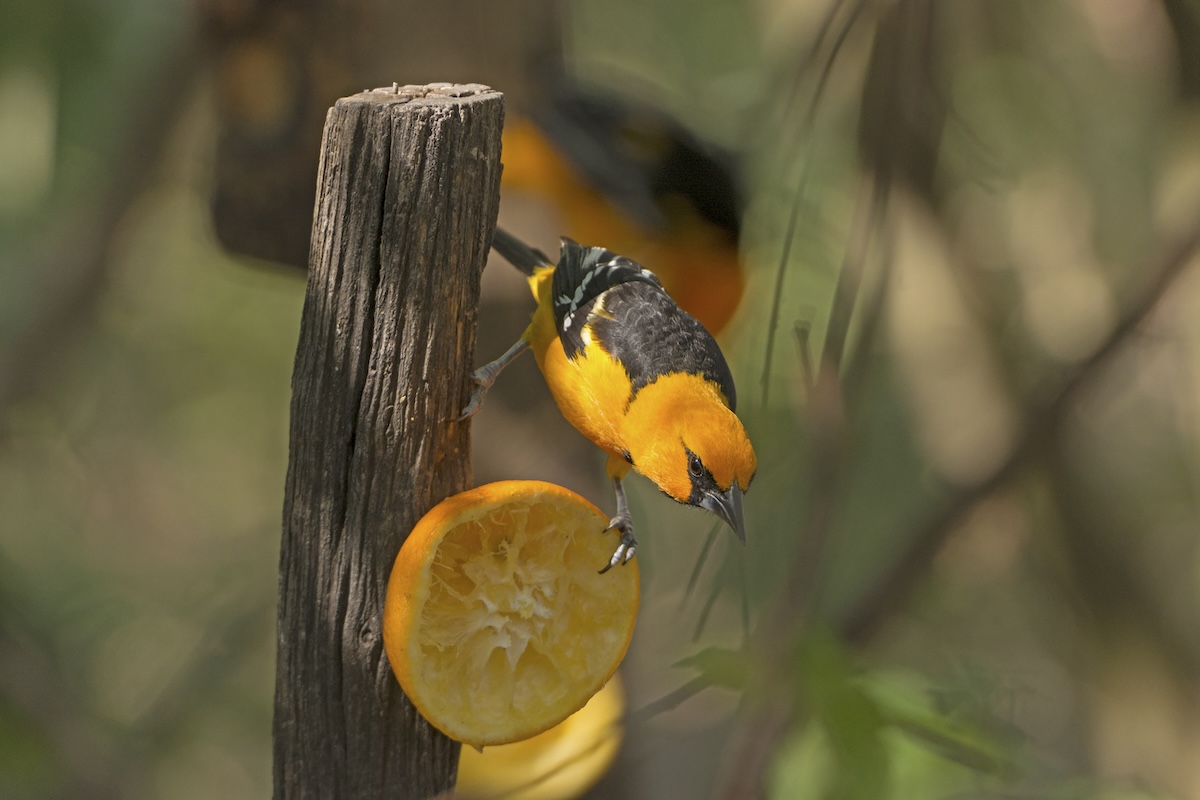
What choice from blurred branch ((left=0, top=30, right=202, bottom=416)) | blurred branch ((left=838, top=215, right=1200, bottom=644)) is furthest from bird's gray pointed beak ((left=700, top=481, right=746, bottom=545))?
blurred branch ((left=0, top=30, right=202, bottom=416))

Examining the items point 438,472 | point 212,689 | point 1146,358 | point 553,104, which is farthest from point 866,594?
point 212,689

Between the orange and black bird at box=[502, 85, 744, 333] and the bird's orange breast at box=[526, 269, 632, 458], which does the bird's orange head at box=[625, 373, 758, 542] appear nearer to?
the bird's orange breast at box=[526, 269, 632, 458]

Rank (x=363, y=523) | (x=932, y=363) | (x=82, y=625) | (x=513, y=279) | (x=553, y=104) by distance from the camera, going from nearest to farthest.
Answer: (x=363, y=523)
(x=513, y=279)
(x=553, y=104)
(x=932, y=363)
(x=82, y=625)

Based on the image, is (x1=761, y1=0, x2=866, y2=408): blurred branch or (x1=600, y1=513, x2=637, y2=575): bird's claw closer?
(x1=600, y1=513, x2=637, y2=575): bird's claw

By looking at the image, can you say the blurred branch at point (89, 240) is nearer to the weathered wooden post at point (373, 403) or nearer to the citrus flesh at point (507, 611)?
the weathered wooden post at point (373, 403)

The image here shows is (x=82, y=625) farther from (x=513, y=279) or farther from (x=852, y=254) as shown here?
(x=852, y=254)

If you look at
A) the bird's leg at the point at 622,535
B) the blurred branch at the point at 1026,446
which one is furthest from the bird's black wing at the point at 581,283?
the blurred branch at the point at 1026,446
